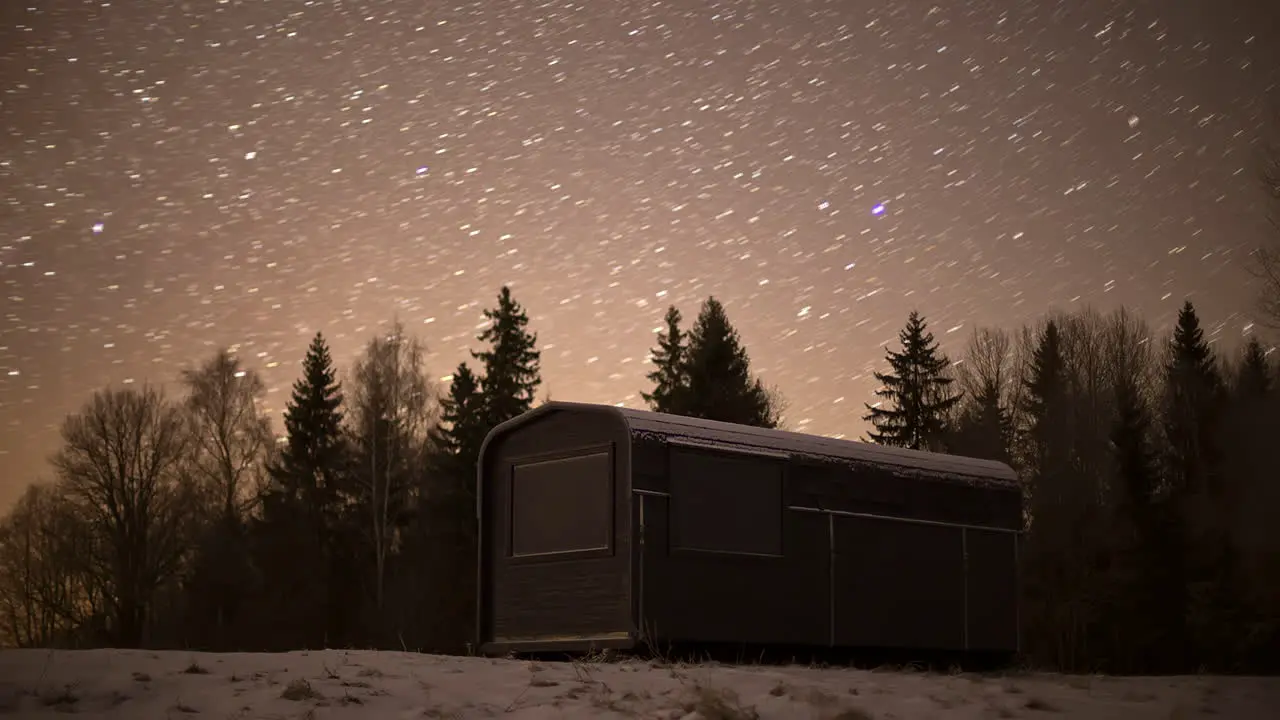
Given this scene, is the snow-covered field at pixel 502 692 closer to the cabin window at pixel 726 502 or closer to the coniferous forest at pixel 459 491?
the cabin window at pixel 726 502

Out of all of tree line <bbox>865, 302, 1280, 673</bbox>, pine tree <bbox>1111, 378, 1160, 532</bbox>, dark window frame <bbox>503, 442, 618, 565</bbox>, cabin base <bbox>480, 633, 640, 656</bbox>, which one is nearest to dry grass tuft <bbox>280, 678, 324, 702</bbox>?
cabin base <bbox>480, 633, 640, 656</bbox>

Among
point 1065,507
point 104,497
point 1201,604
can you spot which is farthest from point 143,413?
point 1201,604

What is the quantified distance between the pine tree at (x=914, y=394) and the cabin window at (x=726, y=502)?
34629 mm

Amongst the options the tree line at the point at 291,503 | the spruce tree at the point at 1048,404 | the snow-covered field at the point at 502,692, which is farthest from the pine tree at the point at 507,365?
the snow-covered field at the point at 502,692

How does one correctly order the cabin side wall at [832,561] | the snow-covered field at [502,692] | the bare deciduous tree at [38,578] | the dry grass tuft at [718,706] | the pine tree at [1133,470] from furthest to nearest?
1. the bare deciduous tree at [38,578]
2. the pine tree at [1133,470]
3. the cabin side wall at [832,561]
4. the snow-covered field at [502,692]
5. the dry grass tuft at [718,706]

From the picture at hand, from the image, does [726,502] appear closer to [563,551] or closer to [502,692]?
[563,551]

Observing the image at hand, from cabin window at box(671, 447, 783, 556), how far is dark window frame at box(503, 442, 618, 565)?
60cm

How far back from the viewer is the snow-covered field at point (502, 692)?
8695mm

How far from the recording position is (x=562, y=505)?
47.2 feet

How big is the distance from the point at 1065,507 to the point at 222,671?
1308 inches

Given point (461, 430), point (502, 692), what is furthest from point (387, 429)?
point (502, 692)

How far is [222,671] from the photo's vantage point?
9.77 metres

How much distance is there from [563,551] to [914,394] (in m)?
37.3

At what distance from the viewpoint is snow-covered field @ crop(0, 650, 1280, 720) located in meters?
8.70
